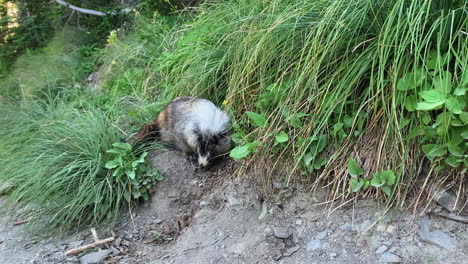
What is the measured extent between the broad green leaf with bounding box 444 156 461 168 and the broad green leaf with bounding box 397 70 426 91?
1.45ft

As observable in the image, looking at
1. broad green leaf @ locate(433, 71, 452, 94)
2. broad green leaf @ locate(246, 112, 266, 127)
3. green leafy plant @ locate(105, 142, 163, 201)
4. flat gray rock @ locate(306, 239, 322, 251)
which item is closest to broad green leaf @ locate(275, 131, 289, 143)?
broad green leaf @ locate(246, 112, 266, 127)

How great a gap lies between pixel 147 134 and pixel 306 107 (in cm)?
173

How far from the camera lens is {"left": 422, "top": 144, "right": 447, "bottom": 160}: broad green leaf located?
2.27m

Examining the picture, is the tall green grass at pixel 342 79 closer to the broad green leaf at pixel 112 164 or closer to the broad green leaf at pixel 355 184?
the broad green leaf at pixel 355 184

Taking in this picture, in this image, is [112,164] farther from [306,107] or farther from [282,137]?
[306,107]

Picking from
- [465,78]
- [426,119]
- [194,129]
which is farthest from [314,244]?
[194,129]

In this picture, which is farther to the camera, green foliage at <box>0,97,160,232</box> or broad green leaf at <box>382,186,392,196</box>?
green foliage at <box>0,97,160,232</box>

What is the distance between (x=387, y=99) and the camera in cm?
252

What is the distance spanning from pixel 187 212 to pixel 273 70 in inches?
53.4

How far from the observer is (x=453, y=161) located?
2.26 meters

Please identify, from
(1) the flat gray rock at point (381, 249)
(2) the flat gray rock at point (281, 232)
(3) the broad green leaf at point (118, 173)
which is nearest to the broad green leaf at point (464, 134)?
(1) the flat gray rock at point (381, 249)

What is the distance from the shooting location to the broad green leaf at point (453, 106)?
214 cm

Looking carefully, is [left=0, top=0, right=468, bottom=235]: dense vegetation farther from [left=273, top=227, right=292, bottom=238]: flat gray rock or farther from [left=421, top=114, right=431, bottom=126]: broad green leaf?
→ [left=273, top=227, right=292, bottom=238]: flat gray rock

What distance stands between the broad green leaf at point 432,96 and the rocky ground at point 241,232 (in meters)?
0.68
